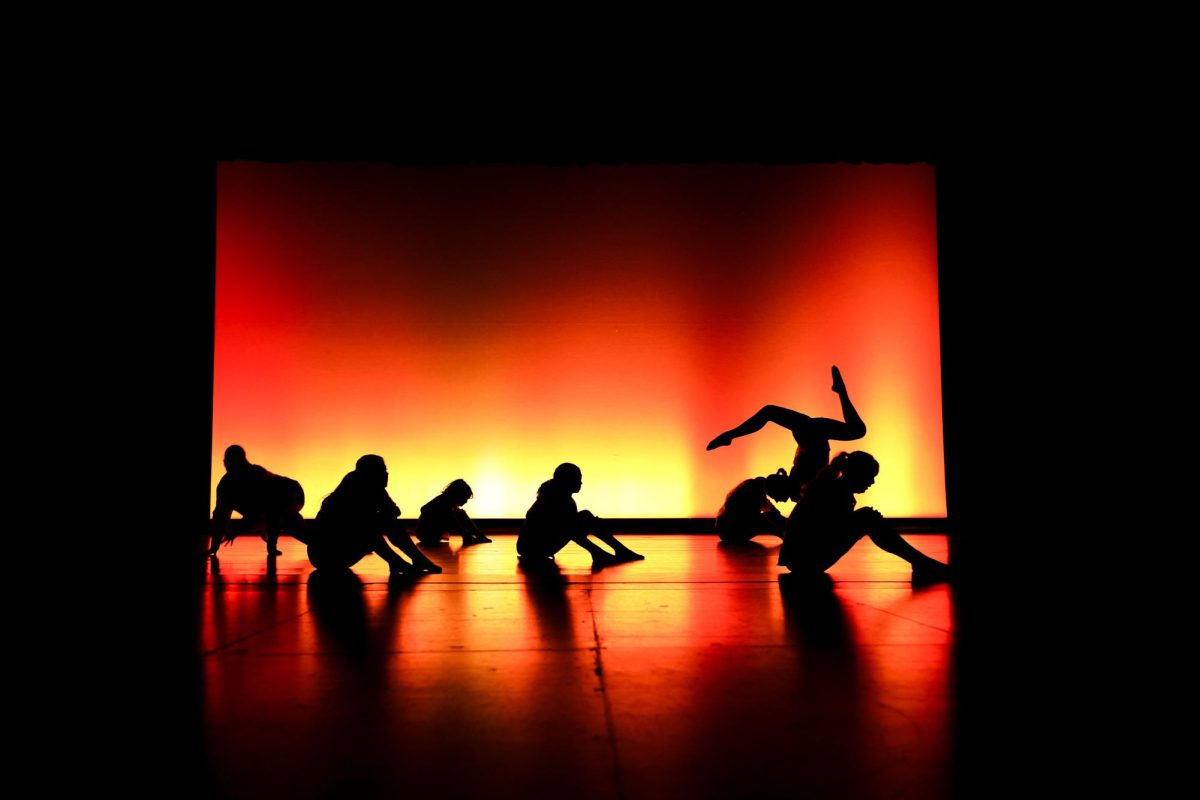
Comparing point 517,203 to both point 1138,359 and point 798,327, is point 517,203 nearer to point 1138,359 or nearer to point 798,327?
point 798,327

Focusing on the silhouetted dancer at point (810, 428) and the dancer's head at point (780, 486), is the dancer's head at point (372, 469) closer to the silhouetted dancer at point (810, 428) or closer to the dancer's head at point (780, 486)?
the silhouetted dancer at point (810, 428)

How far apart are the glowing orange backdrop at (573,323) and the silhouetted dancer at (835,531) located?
11.3 ft

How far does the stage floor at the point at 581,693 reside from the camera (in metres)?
1.34

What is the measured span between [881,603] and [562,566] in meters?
2.00

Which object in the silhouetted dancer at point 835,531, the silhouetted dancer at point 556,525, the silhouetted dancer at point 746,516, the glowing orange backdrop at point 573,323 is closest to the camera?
the silhouetted dancer at point 835,531

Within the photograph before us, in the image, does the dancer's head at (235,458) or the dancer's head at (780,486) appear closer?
the dancer's head at (235,458)

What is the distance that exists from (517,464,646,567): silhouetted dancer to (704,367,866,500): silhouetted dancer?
2.63ft

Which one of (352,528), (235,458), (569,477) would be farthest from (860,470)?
(235,458)

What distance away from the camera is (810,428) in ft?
17.0

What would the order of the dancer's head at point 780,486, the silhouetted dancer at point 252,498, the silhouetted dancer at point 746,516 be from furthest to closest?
the silhouetted dancer at point 746,516 → the dancer's head at point 780,486 → the silhouetted dancer at point 252,498

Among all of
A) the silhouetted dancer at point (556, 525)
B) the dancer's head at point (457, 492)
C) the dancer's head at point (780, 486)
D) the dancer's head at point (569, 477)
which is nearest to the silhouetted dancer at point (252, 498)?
the dancer's head at point (457, 492)

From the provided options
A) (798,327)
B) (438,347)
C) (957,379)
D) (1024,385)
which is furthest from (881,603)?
(438,347)

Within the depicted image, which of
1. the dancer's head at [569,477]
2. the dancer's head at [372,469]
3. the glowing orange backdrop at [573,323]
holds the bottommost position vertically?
the dancer's head at [569,477]

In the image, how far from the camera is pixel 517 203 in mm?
7707
